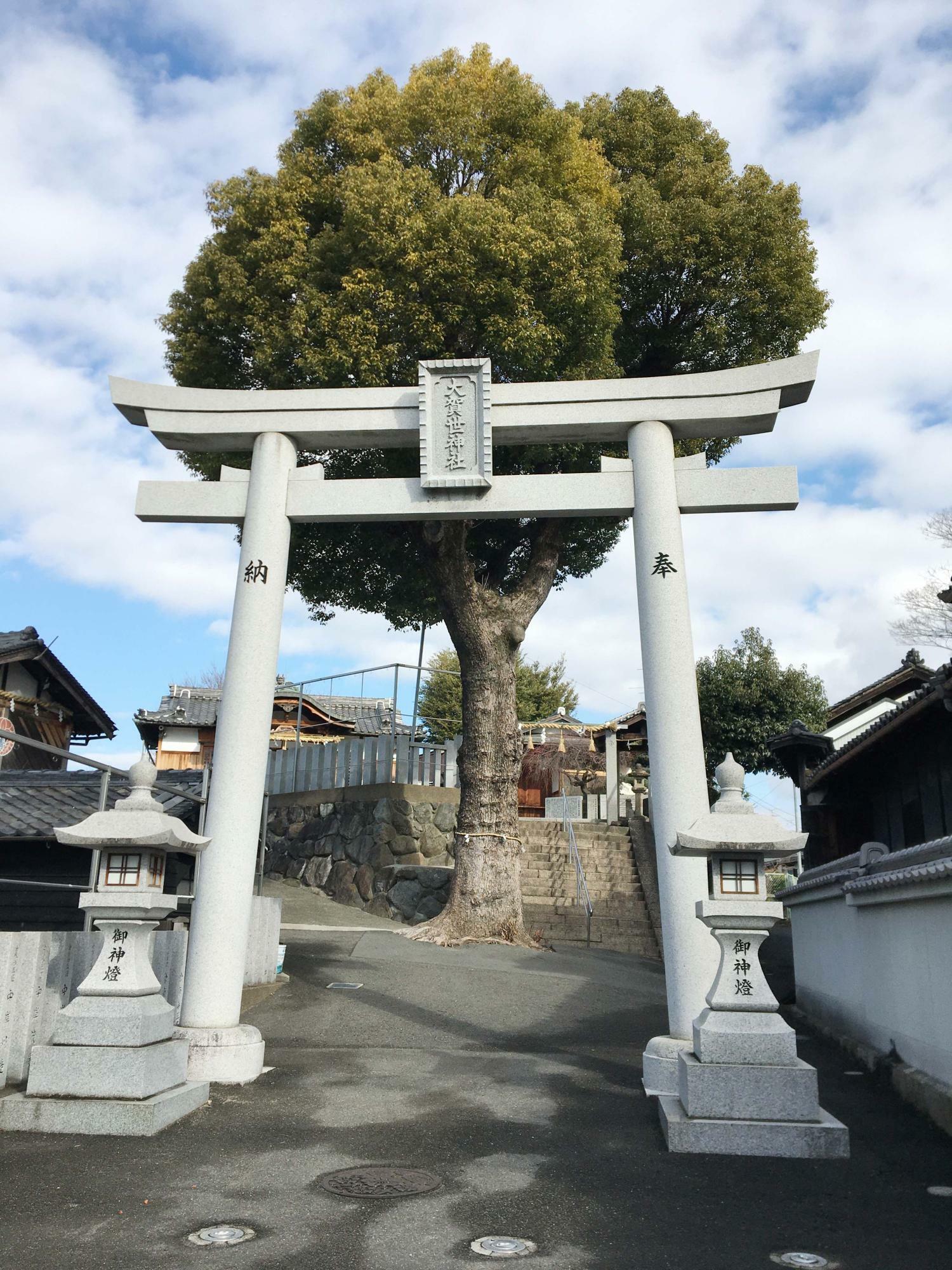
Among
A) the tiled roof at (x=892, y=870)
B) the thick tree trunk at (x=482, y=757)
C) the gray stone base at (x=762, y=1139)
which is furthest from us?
the thick tree trunk at (x=482, y=757)

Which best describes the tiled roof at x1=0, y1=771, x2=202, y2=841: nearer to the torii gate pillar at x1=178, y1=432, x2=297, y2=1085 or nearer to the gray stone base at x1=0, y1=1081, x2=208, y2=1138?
the torii gate pillar at x1=178, y1=432, x2=297, y2=1085

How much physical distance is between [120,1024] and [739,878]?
13.8 feet

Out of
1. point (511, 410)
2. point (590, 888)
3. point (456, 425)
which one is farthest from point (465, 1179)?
point (590, 888)

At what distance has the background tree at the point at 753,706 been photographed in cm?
2605

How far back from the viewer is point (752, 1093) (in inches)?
225

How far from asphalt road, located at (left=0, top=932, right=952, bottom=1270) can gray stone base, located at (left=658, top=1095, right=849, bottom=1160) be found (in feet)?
0.31

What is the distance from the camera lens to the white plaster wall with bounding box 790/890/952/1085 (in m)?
6.65

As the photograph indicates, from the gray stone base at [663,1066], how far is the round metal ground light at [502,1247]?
293cm

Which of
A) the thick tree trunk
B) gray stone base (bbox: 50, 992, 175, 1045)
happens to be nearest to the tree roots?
the thick tree trunk

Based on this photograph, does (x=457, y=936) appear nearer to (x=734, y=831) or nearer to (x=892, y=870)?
(x=892, y=870)

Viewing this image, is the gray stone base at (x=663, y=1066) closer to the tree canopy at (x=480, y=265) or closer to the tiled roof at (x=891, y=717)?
the tiled roof at (x=891, y=717)

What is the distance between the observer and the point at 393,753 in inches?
758

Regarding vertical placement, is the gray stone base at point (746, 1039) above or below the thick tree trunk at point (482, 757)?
below

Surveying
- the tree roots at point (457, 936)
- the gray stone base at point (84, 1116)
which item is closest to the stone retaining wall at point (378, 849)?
the tree roots at point (457, 936)
